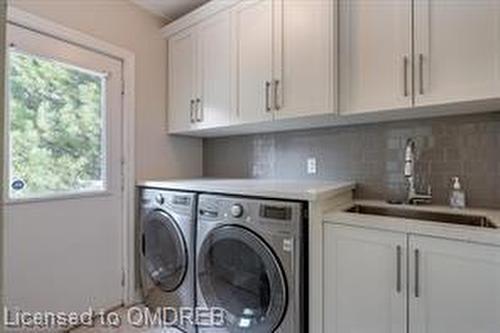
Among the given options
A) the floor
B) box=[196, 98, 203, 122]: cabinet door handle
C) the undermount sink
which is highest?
box=[196, 98, 203, 122]: cabinet door handle

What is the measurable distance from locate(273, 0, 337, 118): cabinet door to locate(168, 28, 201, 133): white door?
32.7 inches

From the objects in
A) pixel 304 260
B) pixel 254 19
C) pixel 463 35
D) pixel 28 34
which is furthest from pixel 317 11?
pixel 28 34

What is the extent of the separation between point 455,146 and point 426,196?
0.33m

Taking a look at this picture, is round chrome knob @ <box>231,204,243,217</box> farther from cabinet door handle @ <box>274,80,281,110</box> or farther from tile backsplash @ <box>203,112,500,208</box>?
tile backsplash @ <box>203,112,500,208</box>

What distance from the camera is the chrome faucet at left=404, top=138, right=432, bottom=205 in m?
1.80

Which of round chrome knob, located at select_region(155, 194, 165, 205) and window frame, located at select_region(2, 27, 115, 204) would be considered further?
round chrome knob, located at select_region(155, 194, 165, 205)

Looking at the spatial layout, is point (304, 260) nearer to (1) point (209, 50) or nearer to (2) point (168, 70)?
(1) point (209, 50)

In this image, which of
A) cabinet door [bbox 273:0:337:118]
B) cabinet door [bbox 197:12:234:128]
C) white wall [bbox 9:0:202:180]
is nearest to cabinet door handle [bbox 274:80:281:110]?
cabinet door [bbox 273:0:337:118]

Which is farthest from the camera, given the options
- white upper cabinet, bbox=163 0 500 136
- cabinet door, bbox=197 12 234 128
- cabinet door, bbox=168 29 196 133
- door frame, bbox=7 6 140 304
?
cabinet door, bbox=168 29 196 133

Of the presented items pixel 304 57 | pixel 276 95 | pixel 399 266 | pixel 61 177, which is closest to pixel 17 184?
pixel 61 177

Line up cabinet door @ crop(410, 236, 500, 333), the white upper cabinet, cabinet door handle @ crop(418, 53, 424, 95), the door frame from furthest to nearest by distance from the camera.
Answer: the door frame < cabinet door handle @ crop(418, 53, 424, 95) < the white upper cabinet < cabinet door @ crop(410, 236, 500, 333)

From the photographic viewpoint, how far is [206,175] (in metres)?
3.07

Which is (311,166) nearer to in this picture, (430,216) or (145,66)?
(430,216)

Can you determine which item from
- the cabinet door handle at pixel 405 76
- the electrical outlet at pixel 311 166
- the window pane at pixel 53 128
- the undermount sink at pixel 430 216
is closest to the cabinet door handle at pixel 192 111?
the window pane at pixel 53 128
